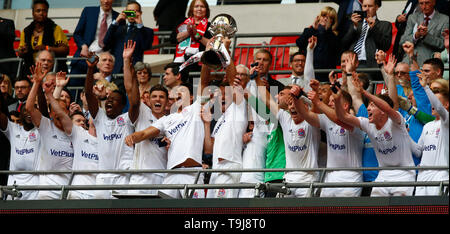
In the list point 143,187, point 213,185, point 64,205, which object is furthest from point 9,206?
point 213,185

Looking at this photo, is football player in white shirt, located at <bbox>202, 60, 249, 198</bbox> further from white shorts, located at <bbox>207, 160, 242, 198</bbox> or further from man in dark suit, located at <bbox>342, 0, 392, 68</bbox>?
man in dark suit, located at <bbox>342, 0, 392, 68</bbox>

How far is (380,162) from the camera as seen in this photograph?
29.8ft

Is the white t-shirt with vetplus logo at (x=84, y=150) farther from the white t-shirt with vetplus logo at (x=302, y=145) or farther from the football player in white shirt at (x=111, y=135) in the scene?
the white t-shirt with vetplus logo at (x=302, y=145)

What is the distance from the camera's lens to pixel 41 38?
1394 cm

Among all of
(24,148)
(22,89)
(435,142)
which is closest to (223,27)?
(435,142)

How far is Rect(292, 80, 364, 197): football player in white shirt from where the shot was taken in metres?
9.15

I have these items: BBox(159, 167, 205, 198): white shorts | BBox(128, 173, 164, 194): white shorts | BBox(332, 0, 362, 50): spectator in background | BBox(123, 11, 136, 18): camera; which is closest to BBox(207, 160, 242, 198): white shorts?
BBox(159, 167, 205, 198): white shorts

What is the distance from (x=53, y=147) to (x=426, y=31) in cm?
470

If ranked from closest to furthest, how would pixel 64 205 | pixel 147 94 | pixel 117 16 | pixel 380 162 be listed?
pixel 380 162 < pixel 64 205 < pixel 147 94 < pixel 117 16

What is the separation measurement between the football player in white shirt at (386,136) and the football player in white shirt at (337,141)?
20 centimetres

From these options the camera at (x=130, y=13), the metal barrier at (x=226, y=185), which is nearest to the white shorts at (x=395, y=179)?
the metal barrier at (x=226, y=185)

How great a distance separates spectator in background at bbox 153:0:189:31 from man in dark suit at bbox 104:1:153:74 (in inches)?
70.9
